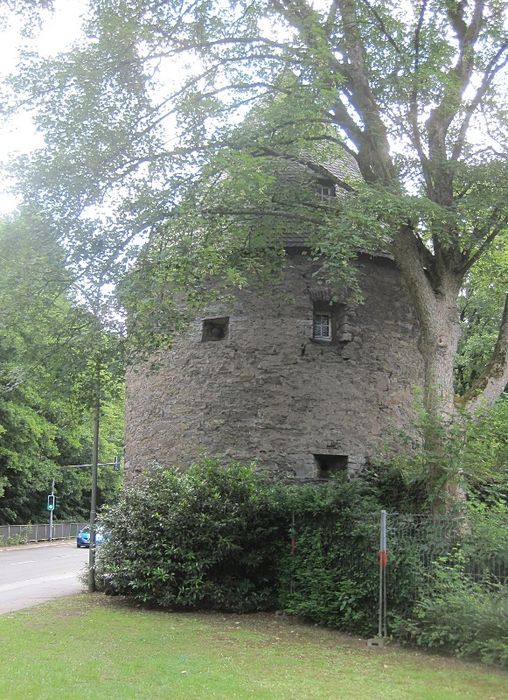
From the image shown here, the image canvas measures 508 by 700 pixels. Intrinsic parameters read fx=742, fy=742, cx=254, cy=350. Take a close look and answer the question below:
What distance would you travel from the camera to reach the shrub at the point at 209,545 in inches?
486

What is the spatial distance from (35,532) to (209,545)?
1127 inches

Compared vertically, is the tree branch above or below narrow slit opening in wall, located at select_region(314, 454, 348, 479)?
above

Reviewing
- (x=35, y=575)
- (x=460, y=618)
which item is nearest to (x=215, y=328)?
(x=460, y=618)

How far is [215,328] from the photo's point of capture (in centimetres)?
1523

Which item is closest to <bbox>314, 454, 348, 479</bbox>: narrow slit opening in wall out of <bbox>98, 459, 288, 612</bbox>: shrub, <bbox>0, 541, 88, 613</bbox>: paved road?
<bbox>98, 459, 288, 612</bbox>: shrub

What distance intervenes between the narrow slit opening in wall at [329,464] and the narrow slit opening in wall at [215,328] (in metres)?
3.10

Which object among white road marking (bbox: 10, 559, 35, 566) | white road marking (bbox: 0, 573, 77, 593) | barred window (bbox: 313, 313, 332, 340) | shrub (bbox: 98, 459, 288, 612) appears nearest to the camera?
shrub (bbox: 98, 459, 288, 612)

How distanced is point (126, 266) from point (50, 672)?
6.37 meters

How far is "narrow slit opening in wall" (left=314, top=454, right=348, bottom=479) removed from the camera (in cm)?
1410

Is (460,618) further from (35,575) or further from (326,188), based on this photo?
(35,575)

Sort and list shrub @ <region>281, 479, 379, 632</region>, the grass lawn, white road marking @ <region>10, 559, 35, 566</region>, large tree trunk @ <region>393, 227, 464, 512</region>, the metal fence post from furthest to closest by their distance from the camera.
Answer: white road marking @ <region>10, 559, 35, 566</region>, large tree trunk @ <region>393, 227, 464, 512</region>, shrub @ <region>281, 479, 379, 632</region>, the metal fence post, the grass lawn

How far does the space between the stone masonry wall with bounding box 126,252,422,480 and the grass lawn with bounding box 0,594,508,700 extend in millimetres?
3751

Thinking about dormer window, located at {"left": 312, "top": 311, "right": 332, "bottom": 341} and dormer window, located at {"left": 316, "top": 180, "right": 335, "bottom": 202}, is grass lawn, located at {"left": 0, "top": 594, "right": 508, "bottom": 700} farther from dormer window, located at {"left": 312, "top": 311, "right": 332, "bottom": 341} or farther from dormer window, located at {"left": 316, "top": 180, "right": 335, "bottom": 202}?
dormer window, located at {"left": 316, "top": 180, "right": 335, "bottom": 202}

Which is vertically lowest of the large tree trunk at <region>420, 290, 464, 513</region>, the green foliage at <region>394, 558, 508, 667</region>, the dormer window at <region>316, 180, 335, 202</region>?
the green foliage at <region>394, 558, 508, 667</region>
